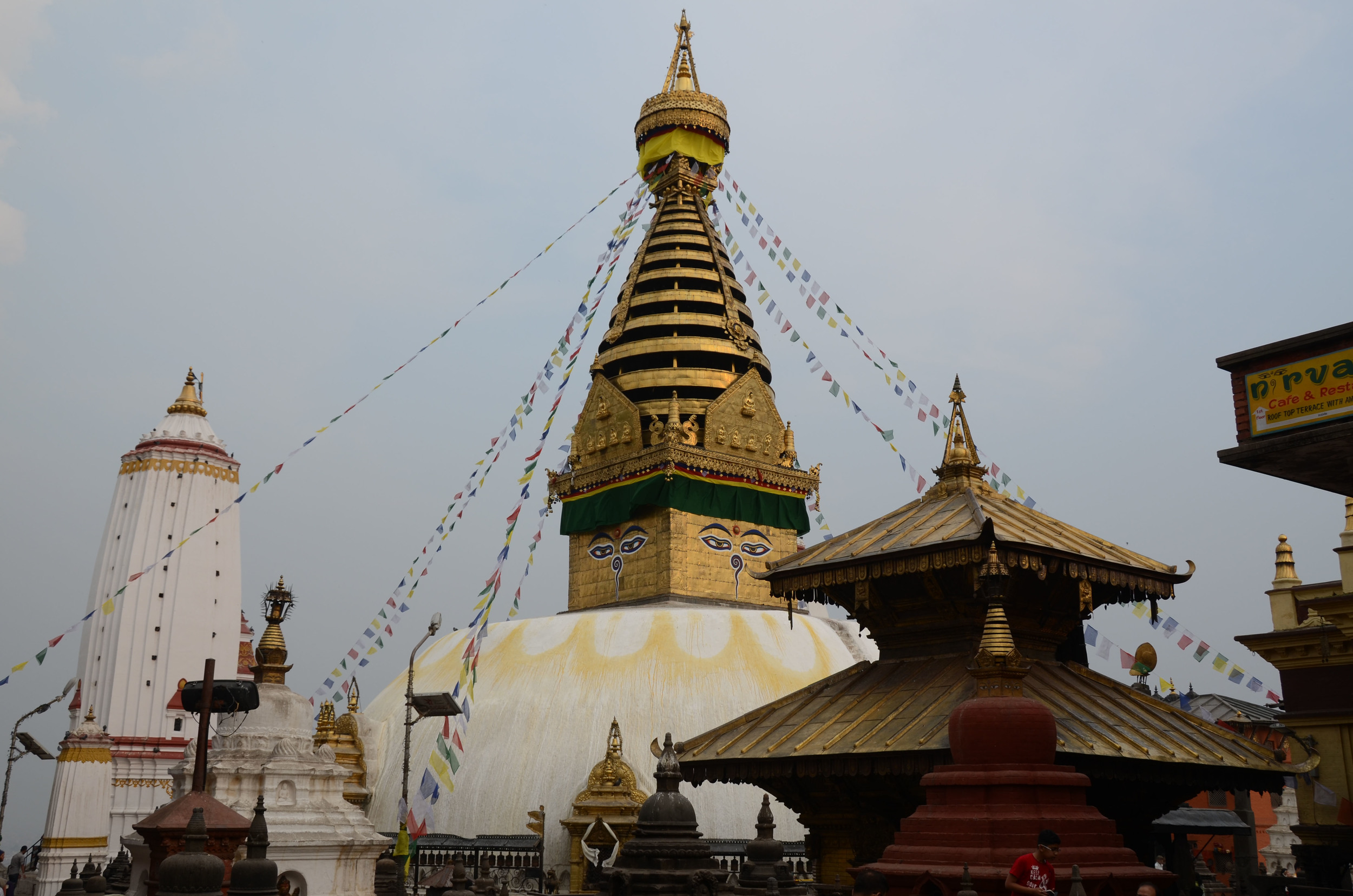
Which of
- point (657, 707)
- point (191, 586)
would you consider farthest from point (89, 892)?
point (191, 586)

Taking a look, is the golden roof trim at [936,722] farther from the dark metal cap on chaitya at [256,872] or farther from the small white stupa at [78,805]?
the small white stupa at [78,805]

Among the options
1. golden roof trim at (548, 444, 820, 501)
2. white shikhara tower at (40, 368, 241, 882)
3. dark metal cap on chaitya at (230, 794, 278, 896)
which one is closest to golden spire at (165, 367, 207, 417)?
white shikhara tower at (40, 368, 241, 882)

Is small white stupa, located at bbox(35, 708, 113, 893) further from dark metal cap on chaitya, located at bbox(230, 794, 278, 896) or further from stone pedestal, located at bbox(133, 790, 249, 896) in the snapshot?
dark metal cap on chaitya, located at bbox(230, 794, 278, 896)

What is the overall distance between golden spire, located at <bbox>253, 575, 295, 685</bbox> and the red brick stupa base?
11502 mm

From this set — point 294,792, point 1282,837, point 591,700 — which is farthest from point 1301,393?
point 1282,837

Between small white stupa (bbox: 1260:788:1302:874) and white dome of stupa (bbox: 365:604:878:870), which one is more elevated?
white dome of stupa (bbox: 365:604:878:870)

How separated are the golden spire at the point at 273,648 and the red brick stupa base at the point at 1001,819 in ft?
37.7

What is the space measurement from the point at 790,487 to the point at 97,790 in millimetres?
18258

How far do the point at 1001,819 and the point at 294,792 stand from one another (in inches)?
428

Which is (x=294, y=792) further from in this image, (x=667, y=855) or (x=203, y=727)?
(x=667, y=855)

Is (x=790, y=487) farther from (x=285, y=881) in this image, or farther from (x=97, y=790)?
(x=97, y=790)

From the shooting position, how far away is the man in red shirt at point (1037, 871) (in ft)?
22.0

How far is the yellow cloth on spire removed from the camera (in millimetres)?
29891

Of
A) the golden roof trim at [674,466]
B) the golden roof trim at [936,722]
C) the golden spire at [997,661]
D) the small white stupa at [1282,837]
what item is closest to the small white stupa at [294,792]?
the golden roof trim at [936,722]
